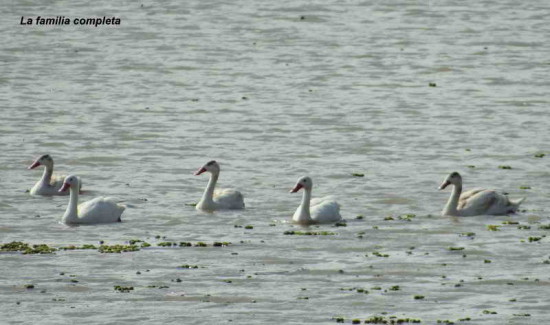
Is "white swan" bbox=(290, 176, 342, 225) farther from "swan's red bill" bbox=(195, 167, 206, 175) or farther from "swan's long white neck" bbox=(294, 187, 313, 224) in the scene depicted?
"swan's red bill" bbox=(195, 167, 206, 175)

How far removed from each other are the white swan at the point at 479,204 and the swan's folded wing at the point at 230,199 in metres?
3.50

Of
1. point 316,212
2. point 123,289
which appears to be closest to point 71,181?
point 316,212

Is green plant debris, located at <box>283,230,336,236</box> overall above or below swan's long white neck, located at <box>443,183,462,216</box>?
above

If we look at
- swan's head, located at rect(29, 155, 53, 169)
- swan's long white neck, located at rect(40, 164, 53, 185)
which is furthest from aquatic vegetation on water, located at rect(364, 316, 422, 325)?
swan's head, located at rect(29, 155, 53, 169)

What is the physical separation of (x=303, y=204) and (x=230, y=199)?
151cm

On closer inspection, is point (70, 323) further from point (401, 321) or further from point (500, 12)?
point (500, 12)

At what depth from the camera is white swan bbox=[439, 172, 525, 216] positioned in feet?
90.4

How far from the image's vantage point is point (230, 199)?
91.6 ft

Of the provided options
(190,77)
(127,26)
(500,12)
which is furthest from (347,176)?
(500,12)

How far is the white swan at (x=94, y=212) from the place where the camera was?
2667cm

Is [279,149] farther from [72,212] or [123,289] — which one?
[123,289]

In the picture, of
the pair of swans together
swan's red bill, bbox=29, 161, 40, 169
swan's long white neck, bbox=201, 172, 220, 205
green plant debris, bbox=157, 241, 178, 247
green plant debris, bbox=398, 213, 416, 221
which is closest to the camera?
green plant debris, bbox=157, 241, 178, 247

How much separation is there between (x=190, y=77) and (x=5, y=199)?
60.2ft

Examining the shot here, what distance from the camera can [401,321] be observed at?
20.4 metres
